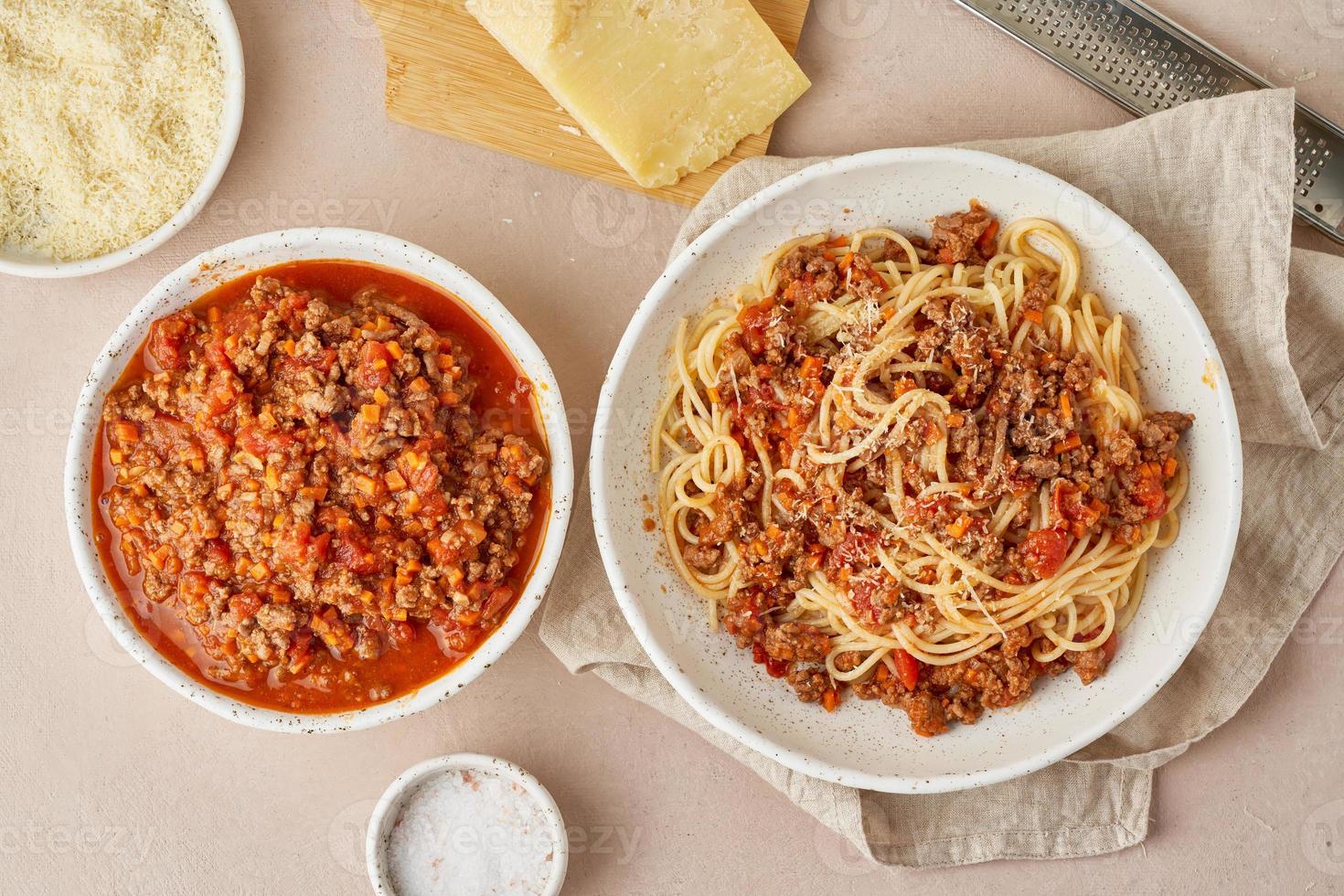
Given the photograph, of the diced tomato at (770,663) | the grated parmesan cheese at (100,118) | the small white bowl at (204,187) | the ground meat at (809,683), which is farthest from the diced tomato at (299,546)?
the ground meat at (809,683)

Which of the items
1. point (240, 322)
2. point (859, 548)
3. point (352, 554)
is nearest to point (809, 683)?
point (859, 548)

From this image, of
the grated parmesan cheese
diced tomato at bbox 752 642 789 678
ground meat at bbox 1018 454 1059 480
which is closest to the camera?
ground meat at bbox 1018 454 1059 480

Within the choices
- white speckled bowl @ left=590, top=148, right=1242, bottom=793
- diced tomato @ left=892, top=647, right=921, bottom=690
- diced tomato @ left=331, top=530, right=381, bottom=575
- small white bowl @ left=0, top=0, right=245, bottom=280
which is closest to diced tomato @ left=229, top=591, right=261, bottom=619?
diced tomato @ left=331, top=530, right=381, bottom=575

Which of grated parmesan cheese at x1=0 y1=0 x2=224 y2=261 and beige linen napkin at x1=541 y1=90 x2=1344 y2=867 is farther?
grated parmesan cheese at x1=0 y1=0 x2=224 y2=261

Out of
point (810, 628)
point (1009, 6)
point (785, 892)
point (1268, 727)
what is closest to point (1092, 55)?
point (1009, 6)

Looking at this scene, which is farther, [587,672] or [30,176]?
[587,672]

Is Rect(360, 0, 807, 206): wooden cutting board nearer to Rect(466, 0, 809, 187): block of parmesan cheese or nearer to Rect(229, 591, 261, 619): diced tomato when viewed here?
Rect(466, 0, 809, 187): block of parmesan cheese

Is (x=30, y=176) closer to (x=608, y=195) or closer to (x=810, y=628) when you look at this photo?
(x=608, y=195)
